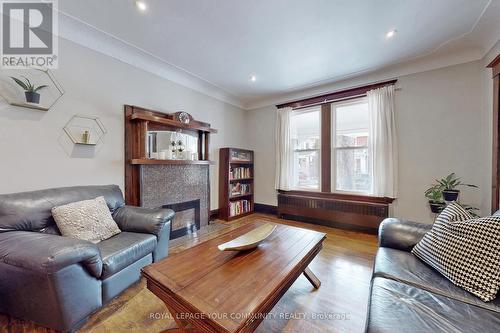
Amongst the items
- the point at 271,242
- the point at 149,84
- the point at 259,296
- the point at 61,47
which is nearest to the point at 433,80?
the point at 271,242

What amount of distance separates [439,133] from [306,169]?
6.54 ft

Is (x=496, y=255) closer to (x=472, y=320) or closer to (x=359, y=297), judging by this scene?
(x=472, y=320)

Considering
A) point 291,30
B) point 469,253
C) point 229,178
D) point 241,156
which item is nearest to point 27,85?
point 291,30

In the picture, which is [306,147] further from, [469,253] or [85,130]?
[85,130]

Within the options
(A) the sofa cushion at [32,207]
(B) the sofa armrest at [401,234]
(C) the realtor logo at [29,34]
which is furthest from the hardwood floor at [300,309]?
(C) the realtor logo at [29,34]

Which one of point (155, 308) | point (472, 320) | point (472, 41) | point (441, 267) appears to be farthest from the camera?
point (472, 41)

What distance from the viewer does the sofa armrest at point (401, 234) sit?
146 centimetres

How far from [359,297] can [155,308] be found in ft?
5.41

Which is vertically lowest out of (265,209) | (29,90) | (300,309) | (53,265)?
(300,309)

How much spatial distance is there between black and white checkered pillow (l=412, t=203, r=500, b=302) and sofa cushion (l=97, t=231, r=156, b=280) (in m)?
2.15

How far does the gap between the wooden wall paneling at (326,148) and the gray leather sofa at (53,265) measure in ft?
9.72

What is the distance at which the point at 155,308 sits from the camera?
146 cm

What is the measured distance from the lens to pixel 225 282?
1.04 meters

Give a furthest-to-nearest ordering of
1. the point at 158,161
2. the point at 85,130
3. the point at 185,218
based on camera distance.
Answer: the point at 185,218 → the point at 158,161 → the point at 85,130
